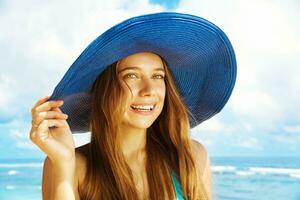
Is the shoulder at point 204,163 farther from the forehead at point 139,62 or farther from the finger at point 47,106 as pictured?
the finger at point 47,106

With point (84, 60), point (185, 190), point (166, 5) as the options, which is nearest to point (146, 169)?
point (185, 190)

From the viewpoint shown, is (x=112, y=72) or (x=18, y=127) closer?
(x=112, y=72)

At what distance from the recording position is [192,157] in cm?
309

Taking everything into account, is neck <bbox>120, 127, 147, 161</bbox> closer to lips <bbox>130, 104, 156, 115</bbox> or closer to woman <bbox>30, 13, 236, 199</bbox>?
woman <bbox>30, 13, 236, 199</bbox>

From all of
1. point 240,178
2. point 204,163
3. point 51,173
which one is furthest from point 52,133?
point 240,178

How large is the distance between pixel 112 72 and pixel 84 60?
24cm

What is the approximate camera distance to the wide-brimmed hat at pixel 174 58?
249 cm

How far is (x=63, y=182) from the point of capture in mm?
2549

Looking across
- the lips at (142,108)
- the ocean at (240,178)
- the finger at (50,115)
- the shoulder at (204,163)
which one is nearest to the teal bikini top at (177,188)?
the shoulder at (204,163)

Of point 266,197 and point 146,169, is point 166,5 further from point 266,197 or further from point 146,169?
point 146,169

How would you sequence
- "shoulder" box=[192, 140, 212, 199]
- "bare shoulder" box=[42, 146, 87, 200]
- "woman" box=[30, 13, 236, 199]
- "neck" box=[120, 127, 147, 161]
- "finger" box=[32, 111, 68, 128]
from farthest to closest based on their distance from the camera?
"shoulder" box=[192, 140, 212, 199]
"neck" box=[120, 127, 147, 161]
"bare shoulder" box=[42, 146, 87, 200]
"woman" box=[30, 13, 236, 199]
"finger" box=[32, 111, 68, 128]

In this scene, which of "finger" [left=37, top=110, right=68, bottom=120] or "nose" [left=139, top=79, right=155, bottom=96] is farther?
"nose" [left=139, top=79, right=155, bottom=96]

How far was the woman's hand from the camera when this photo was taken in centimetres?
234

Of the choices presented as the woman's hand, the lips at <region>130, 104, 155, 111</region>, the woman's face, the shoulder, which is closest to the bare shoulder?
the woman's hand
